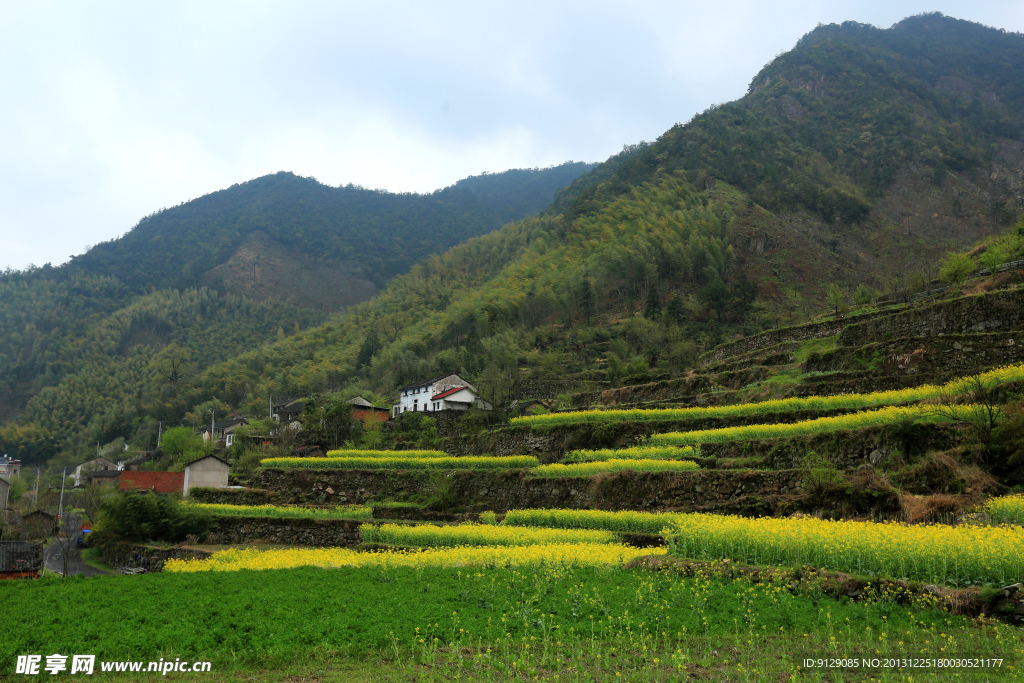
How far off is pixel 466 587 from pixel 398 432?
116 feet

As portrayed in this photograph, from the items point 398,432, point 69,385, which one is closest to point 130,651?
point 398,432

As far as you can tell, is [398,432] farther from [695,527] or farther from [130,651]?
[130,651]

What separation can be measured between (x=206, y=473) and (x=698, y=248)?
49476mm

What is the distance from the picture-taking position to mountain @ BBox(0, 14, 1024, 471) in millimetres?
57969

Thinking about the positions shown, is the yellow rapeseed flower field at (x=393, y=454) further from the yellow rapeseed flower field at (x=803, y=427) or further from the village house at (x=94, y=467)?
the village house at (x=94, y=467)

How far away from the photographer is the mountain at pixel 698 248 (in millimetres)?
57969

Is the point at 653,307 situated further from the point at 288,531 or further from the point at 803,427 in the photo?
the point at 288,531

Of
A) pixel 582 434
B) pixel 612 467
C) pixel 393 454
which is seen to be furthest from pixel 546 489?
pixel 393 454

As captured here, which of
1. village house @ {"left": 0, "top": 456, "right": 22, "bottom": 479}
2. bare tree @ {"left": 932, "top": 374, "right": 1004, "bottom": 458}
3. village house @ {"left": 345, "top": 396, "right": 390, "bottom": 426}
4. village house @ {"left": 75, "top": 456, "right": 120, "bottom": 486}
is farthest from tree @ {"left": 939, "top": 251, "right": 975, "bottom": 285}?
village house @ {"left": 0, "top": 456, "right": 22, "bottom": 479}

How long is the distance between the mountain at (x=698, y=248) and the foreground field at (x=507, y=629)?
31.4 m

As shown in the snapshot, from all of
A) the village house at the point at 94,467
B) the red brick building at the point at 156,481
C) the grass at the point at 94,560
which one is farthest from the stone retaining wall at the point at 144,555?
the village house at the point at 94,467

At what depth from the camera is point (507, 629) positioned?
26.4 ft

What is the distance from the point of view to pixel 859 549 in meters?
9.39

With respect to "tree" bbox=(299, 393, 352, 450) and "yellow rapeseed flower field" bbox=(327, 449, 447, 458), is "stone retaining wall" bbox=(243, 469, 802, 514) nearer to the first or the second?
"yellow rapeseed flower field" bbox=(327, 449, 447, 458)
